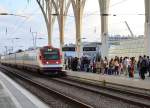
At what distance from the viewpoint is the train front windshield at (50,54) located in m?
48.1

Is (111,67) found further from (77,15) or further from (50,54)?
(77,15)

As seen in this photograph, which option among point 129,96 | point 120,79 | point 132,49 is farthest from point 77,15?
point 129,96

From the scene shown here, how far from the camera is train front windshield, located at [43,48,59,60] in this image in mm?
48094

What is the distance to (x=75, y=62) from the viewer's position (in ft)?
155

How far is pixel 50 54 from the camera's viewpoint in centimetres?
4834

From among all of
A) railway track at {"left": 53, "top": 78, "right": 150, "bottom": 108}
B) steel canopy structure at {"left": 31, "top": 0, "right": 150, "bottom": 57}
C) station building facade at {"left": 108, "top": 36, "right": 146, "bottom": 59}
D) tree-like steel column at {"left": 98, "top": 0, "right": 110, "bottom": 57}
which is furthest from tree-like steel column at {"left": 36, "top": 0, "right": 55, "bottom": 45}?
railway track at {"left": 53, "top": 78, "right": 150, "bottom": 108}

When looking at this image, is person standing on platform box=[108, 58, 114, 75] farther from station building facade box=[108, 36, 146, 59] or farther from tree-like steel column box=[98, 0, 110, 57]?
station building facade box=[108, 36, 146, 59]

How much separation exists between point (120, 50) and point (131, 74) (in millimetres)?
29294

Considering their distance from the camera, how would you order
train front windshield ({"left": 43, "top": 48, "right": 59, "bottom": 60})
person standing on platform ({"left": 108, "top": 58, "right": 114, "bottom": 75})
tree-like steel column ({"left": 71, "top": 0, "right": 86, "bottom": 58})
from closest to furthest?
person standing on platform ({"left": 108, "top": 58, "right": 114, "bottom": 75}), train front windshield ({"left": 43, "top": 48, "right": 59, "bottom": 60}), tree-like steel column ({"left": 71, "top": 0, "right": 86, "bottom": 58})

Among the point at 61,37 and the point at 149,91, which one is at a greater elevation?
the point at 61,37

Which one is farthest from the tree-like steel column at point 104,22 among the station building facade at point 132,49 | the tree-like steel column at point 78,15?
the tree-like steel column at point 78,15

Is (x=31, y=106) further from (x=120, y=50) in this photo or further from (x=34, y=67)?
(x=120, y=50)

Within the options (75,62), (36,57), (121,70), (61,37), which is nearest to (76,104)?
(121,70)

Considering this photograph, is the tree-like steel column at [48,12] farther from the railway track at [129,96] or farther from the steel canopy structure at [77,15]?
the railway track at [129,96]
